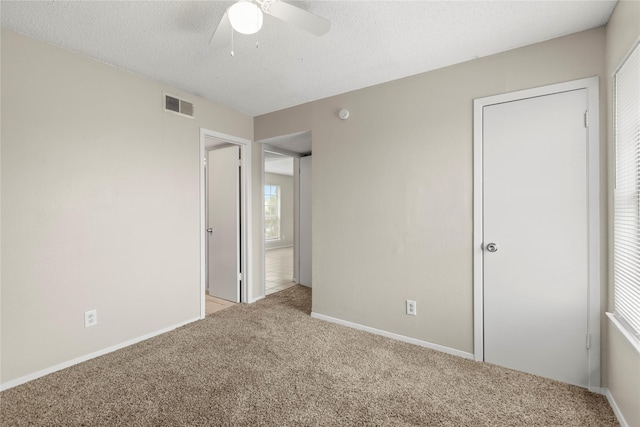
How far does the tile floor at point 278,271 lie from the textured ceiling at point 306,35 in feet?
9.75

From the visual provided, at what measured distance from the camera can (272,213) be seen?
9.17 metres

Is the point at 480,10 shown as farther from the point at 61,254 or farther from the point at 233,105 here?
the point at 61,254

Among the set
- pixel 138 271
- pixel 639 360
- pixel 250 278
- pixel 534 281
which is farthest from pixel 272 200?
pixel 639 360

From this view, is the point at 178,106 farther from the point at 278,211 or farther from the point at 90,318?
the point at 278,211

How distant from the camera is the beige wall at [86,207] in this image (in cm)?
201

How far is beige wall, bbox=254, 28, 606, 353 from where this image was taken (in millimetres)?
2260

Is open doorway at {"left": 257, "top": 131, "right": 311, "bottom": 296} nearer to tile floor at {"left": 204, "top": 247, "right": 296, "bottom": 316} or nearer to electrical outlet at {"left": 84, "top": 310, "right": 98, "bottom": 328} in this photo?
tile floor at {"left": 204, "top": 247, "right": 296, "bottom": 316}

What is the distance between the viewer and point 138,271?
2.69m

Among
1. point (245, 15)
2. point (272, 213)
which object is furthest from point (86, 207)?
point (272, 213)

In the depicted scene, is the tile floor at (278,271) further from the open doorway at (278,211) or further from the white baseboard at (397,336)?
the white baseboard at (397,336)

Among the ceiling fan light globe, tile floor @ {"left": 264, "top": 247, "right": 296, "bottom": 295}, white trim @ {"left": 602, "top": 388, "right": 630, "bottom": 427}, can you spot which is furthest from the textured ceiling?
tile floor @ {"left": 264, "top": 247, "right": 296, "bottom": 295}

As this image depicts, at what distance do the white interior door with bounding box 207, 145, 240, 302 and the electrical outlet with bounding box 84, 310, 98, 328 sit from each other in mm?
1603

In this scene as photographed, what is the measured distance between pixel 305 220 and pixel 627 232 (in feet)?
11.7

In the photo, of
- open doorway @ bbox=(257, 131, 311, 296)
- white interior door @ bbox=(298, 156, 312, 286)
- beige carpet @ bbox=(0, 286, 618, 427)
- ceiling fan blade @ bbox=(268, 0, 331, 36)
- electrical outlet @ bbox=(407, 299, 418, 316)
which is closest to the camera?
ceiling fan blade @ bbox=(268, 0, 331, 36)
